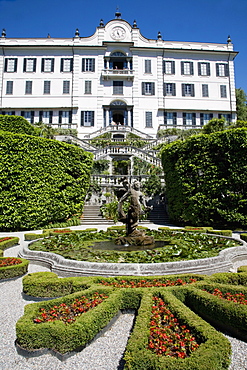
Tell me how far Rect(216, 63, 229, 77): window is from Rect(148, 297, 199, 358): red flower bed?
3990cm

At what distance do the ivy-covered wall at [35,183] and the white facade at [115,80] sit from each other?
1767 centimetres

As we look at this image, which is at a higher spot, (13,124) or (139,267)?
(13,124)

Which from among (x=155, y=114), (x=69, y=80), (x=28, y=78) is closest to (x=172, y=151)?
(x=155, y=114)

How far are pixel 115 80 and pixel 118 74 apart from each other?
99 centimetres

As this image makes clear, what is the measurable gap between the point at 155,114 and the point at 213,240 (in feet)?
93.5

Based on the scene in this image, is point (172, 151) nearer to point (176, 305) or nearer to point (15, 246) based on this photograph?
point (15, 246)

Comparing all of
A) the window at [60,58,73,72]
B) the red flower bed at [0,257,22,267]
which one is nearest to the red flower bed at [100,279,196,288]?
the red flower bed at [0,257,22,267]

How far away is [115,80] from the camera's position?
36375mm

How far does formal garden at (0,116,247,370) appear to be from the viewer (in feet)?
11.7

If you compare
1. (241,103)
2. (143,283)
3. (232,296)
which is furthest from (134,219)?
(241,103)

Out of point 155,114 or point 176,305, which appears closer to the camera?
point 176,305

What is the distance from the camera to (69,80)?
36.3 metres

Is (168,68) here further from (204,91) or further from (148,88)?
(204,91)

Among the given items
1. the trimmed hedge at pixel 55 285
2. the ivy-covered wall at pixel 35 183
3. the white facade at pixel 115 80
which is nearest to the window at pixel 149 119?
the white facade at pixel 115 80
